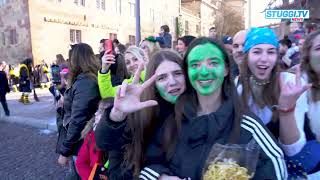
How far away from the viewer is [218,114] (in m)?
1.82

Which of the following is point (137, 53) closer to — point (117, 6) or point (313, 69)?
point (313, 69)

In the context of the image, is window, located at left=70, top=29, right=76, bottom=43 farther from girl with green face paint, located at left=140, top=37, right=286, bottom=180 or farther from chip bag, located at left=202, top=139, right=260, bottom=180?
chip bag, located at left=202, top=139, right=260, bottom=180

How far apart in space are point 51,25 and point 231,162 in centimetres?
2284

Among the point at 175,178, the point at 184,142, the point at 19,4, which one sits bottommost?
the point at 175,178

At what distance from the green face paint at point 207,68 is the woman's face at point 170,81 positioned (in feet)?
0.63

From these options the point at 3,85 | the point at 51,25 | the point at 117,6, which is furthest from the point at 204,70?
the point at 117,6

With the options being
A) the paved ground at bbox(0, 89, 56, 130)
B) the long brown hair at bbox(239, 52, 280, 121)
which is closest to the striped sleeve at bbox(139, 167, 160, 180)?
the long brown hair at bbox(239, 52, 280, 121)

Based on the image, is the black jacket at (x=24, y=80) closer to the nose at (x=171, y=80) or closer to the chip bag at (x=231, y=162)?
the nose at (x=171, y=80)

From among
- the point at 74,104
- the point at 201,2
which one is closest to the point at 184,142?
the point at 74,104

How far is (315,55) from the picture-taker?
95.5 inches

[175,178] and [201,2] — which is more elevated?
[201,2]

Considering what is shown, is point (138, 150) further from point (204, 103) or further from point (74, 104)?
point (74, 104)

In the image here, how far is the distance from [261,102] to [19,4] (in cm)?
2232

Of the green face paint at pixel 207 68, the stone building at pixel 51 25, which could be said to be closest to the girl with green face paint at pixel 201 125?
the green face paint at pixel 207 68
